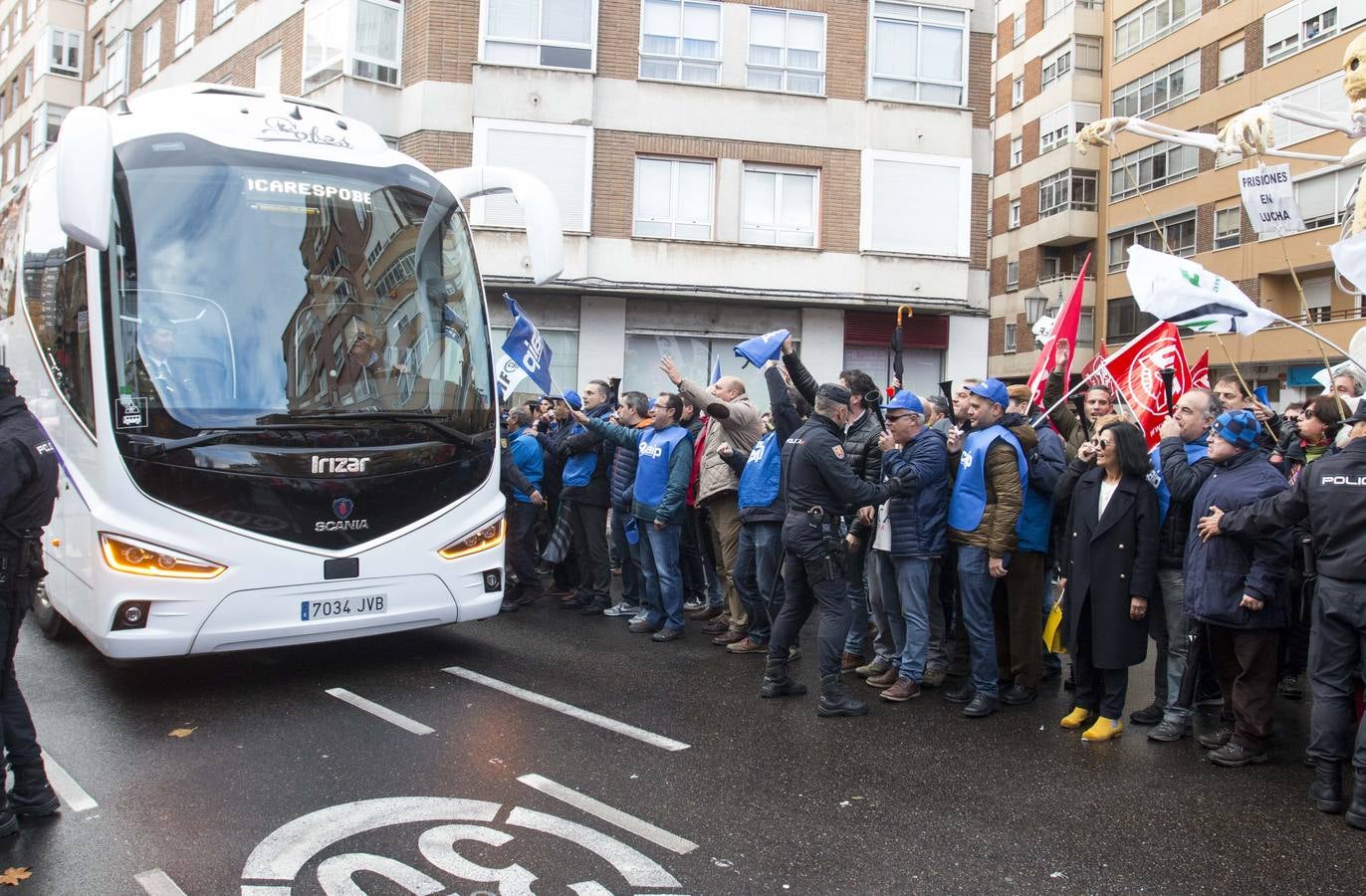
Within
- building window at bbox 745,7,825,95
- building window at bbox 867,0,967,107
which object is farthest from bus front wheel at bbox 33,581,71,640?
building window at bbox 867,0,967,107

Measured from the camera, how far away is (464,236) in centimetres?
752

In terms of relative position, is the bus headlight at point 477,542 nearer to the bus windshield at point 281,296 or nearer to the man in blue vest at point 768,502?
the bus windshield at point 281,296

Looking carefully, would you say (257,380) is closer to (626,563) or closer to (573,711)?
(573,711)

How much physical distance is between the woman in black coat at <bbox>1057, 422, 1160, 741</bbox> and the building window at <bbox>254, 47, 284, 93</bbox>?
21.6m

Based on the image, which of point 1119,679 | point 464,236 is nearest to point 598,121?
point 464,236

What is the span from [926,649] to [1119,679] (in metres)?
1.27

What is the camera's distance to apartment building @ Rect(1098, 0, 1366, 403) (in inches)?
1201

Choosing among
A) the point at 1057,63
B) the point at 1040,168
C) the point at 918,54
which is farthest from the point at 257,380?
the point at 1057,63

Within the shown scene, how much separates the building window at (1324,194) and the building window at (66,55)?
140 feet

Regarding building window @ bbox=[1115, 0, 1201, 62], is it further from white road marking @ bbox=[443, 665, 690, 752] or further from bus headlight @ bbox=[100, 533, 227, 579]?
bus headlight @ bbox=[100, 533, 227, 579]

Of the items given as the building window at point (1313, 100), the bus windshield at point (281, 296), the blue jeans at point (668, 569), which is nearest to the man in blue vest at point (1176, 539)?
the blue jeans at point (668, 569)

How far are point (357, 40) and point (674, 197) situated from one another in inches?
268

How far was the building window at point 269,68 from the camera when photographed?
76.4 feet

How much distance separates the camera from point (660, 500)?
28.9 ft
